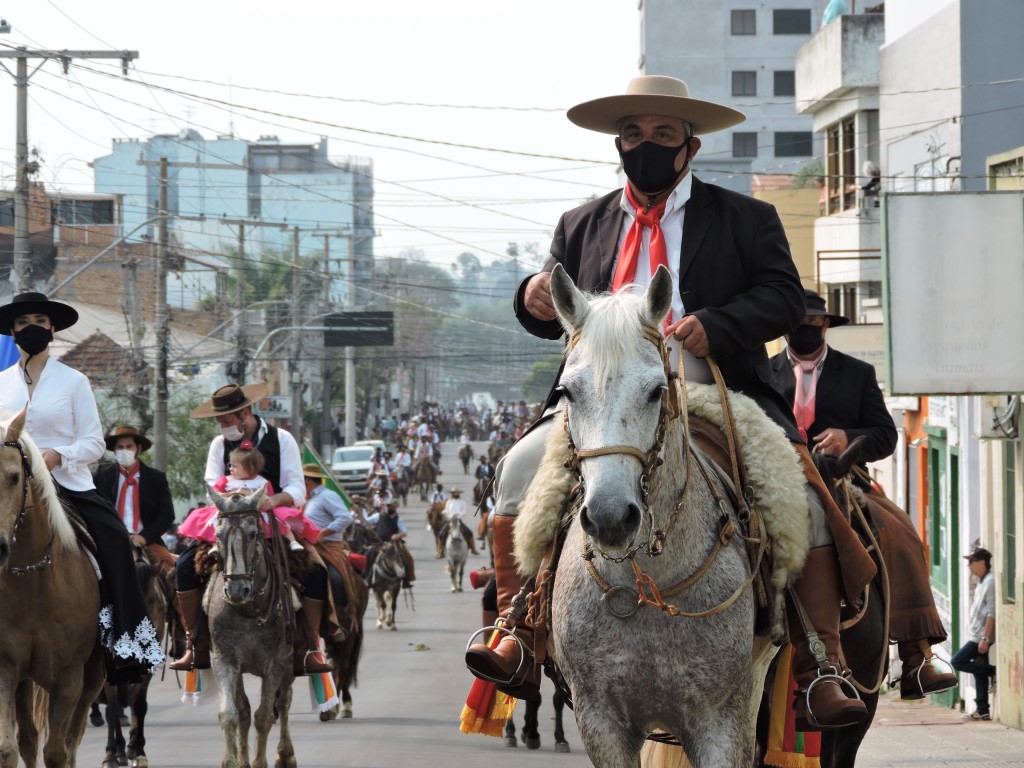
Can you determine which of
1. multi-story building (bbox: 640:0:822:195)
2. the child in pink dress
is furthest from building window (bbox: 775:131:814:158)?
the child in pink dress

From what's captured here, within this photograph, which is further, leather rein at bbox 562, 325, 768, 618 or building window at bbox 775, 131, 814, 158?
building window at bbox 775, 131, 814, 158

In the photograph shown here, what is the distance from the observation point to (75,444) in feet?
31.7

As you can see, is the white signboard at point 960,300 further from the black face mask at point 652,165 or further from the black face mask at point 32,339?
the black face mask at point 652,165

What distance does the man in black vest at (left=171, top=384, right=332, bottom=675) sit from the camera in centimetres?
1327

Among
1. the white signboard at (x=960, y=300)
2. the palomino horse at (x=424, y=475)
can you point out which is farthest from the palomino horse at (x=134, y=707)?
→ the palomino horse at (x=424, y=475)

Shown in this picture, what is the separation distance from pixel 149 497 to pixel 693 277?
9.49 meters

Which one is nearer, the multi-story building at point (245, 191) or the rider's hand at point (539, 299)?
the rider's hand at point (539, 299)

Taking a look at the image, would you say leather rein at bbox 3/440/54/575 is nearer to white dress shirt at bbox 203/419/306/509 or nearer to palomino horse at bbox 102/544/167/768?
white dress shirt at bbox 203/419/306/509

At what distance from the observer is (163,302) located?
1500 inches

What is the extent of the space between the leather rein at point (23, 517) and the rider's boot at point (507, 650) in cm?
332

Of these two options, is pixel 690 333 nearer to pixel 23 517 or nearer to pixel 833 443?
pixel 833 443

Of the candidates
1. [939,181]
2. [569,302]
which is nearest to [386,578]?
[939,181]

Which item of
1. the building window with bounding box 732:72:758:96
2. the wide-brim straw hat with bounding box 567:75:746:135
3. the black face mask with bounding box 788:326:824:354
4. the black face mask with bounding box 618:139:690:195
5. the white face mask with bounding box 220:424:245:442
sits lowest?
the white face mask with bounding box 220:424:245:442

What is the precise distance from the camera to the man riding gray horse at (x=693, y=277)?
6285mm
